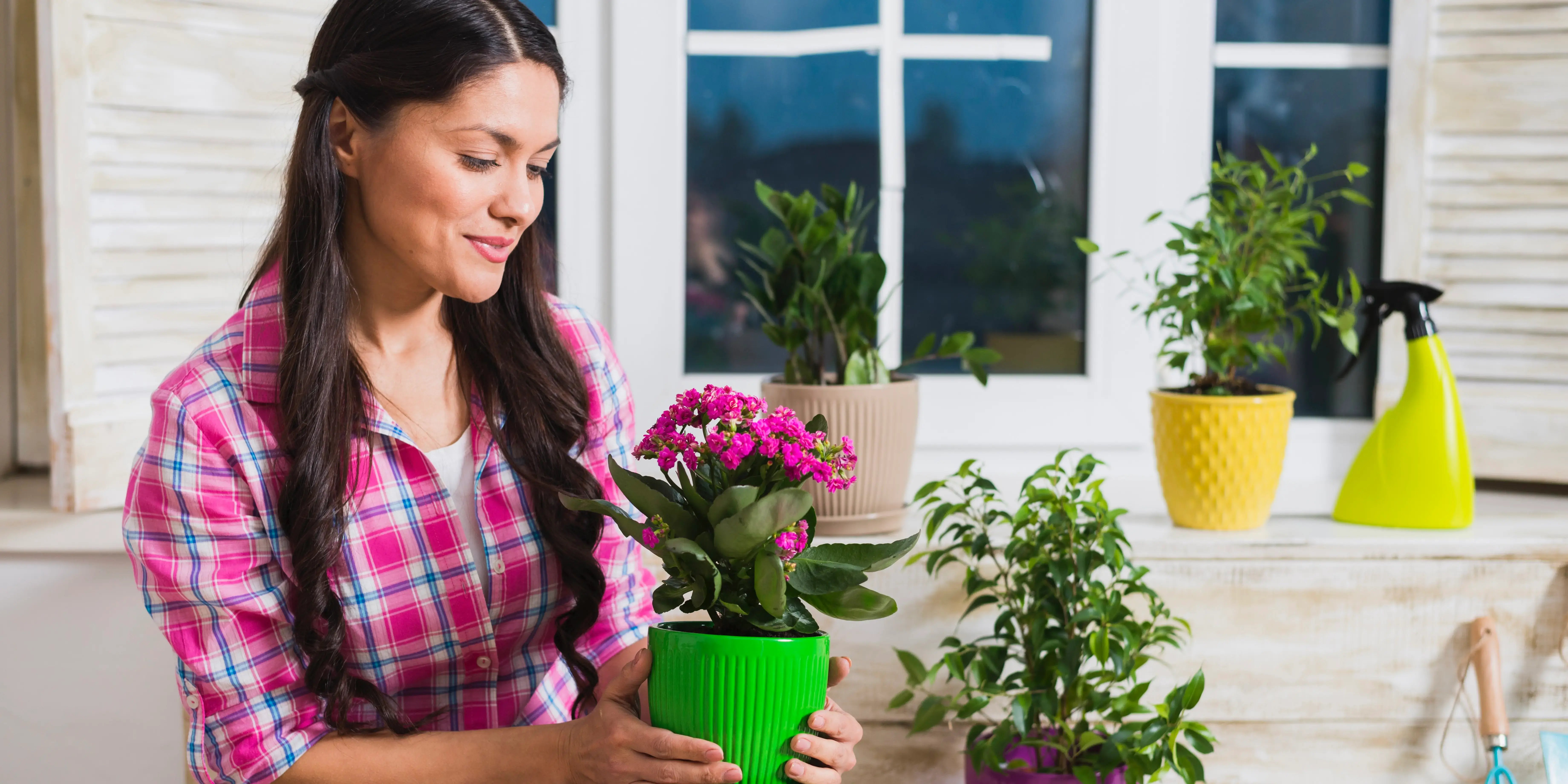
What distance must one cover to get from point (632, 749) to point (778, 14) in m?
1.10

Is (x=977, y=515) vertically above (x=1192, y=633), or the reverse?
(x=977, y=515)

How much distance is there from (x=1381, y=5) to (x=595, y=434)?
51.0 inches

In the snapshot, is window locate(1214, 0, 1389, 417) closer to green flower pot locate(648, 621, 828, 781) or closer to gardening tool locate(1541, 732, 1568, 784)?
gardening tool locate(1541, 732, 1568, 784)

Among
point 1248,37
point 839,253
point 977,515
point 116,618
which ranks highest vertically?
point 1248,37

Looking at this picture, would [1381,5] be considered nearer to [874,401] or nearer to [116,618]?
[874,401]

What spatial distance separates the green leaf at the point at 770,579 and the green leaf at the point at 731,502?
0.12ft

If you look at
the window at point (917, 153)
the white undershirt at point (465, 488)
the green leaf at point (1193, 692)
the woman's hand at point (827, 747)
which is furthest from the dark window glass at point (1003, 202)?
the woman's hand at point (827, 747)

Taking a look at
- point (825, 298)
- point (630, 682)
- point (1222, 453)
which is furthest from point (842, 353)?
point (630, 682)

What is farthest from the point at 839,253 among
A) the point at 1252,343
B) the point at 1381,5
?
the point at 1381,5

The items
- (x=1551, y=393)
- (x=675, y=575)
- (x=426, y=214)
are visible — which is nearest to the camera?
(x=675, y=575)

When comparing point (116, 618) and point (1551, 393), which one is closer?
point (116, 618)

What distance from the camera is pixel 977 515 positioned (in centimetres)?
137

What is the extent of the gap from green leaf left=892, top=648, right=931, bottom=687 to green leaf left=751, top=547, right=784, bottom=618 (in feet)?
1.78

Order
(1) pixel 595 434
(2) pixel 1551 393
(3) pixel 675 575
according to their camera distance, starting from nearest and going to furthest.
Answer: (3) pixel 675 575
(1) pixel 595 434
(2) pixel 1551 393
